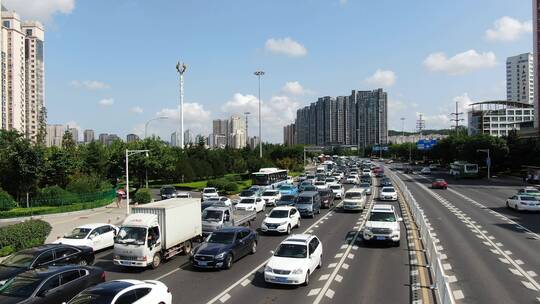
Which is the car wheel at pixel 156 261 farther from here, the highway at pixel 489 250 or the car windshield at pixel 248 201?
the car windshield at pixel 248 201

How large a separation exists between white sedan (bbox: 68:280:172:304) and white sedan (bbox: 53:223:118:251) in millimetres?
11544

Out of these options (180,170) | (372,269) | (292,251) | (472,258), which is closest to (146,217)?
(292,251)

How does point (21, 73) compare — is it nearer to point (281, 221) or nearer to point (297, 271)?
point (281, 221)

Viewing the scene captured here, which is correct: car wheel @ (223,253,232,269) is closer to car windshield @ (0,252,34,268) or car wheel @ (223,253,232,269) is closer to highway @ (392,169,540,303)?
car windshield @ (0,252,34,268)

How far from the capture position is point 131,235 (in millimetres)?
18281

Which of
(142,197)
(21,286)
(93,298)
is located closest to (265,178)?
(142,197)

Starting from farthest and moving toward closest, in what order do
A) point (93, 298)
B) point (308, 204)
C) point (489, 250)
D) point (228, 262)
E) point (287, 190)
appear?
1. point (287, 190)
2. point (308, 204)
3. point (489, 250)
4. point (228, 262)
5. point (93, 298)

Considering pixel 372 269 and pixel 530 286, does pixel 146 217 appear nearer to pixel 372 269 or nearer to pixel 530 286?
pixel 372 269

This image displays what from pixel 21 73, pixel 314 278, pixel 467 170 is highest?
pixel 21 73

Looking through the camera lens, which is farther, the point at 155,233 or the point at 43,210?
the point at 43,210

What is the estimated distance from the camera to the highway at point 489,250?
14.6 metres

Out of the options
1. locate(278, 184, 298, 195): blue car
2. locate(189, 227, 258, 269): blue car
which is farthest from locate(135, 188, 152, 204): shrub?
locate(189, 227, 258, 269): blue car

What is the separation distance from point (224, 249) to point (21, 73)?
116423 millimetres

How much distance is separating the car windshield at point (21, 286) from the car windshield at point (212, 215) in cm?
1287
